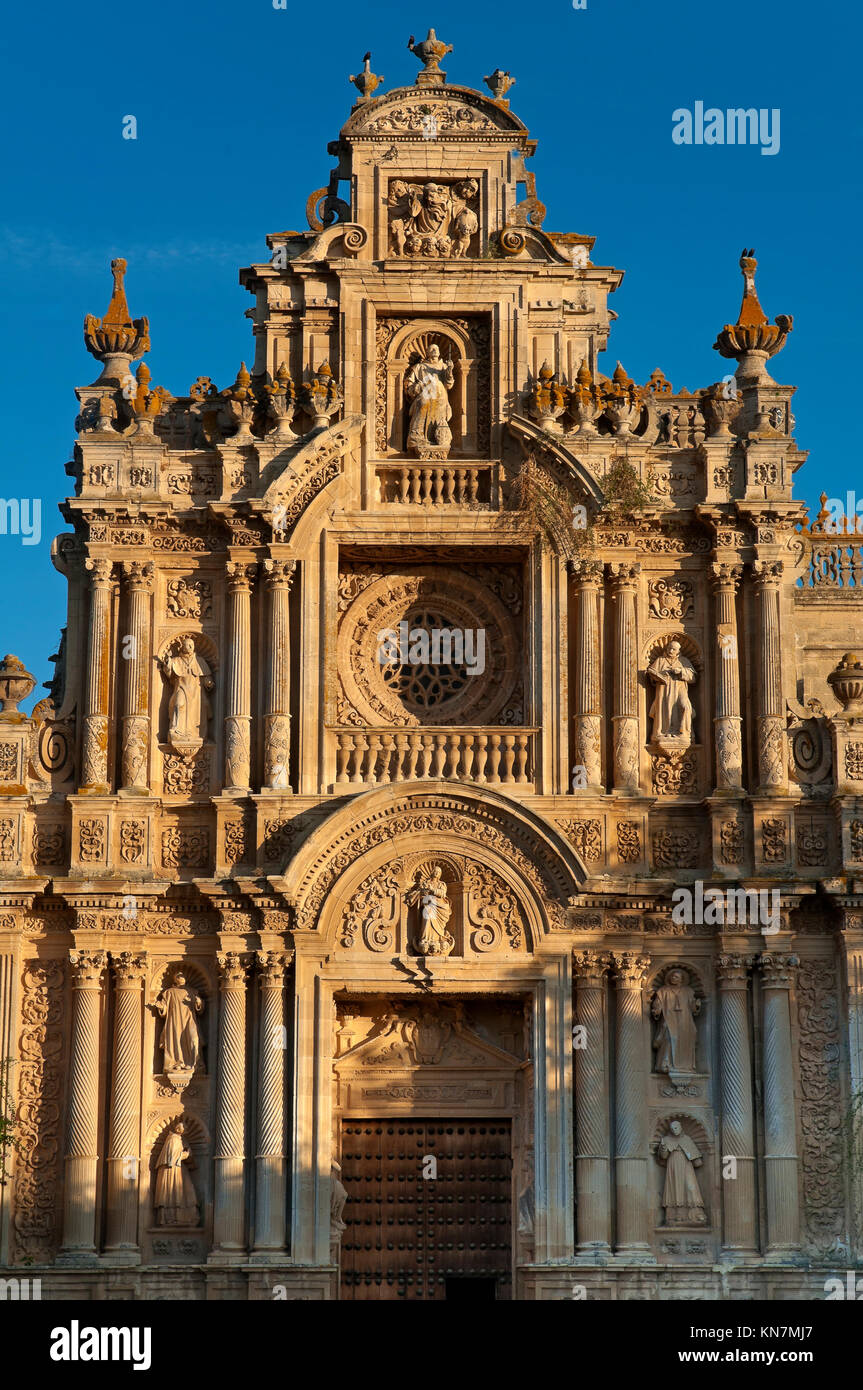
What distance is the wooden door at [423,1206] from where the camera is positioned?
27938 mm

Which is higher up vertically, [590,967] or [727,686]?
[727,686]

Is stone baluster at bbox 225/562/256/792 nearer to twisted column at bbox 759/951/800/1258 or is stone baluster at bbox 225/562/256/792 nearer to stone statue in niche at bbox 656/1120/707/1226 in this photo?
stone statue in niche at bbox 656/1120/707/1226

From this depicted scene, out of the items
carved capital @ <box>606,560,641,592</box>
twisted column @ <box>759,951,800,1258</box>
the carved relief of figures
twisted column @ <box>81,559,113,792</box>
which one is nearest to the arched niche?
the carved relief of figures

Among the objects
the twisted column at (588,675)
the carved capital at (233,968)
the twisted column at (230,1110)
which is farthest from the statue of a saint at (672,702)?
the twisted column at (230,1110)

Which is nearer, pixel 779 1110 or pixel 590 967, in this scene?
pixel 779 1110

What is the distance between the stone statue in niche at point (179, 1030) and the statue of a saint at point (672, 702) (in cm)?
646

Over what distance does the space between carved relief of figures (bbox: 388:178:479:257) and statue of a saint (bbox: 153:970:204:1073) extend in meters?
9.68

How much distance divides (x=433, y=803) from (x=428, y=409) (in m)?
5.11

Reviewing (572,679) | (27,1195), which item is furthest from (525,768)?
(27,1195)

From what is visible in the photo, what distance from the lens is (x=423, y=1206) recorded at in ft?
92.3

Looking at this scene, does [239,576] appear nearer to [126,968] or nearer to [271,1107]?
[126,968]

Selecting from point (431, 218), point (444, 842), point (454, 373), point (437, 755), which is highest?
point (431, 218)

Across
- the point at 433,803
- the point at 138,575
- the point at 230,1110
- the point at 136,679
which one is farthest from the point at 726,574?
the point at 230,1110

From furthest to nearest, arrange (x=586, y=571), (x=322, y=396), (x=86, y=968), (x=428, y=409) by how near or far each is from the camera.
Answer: (x=428, y=409)
(x=322, y=396)
(x=586, y=571)
(x=86, y=968)
